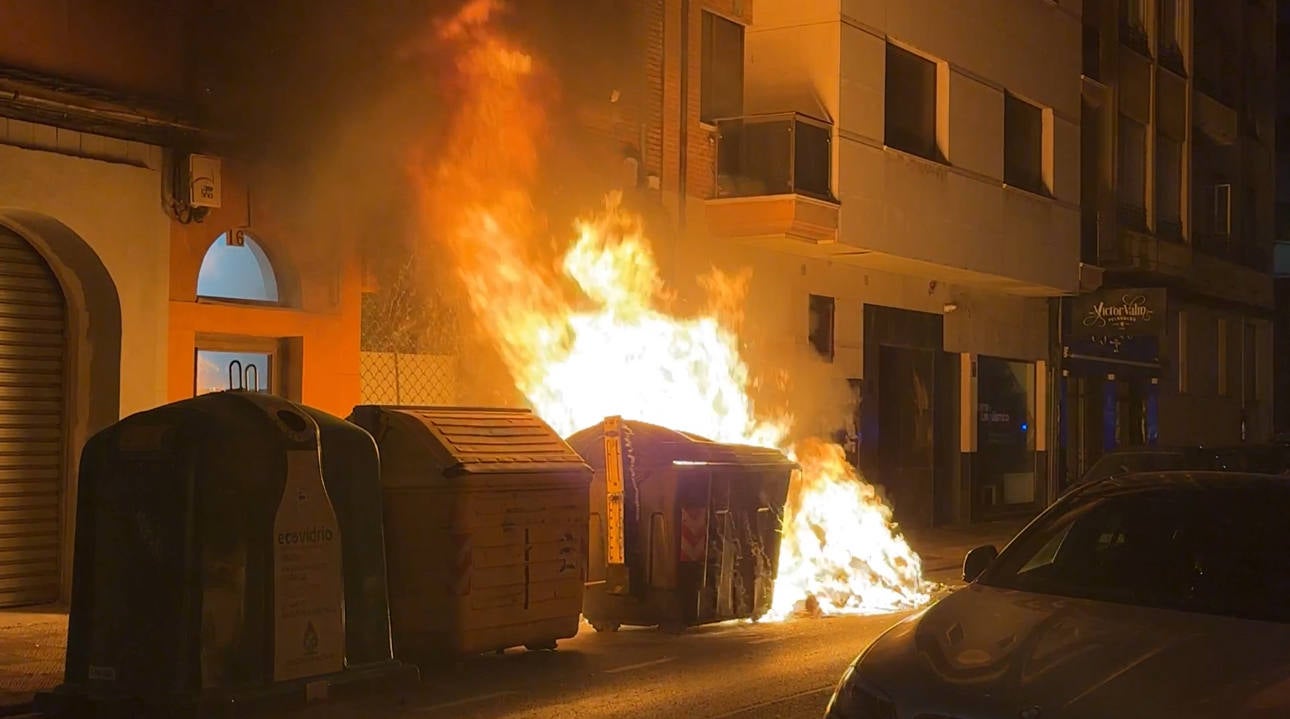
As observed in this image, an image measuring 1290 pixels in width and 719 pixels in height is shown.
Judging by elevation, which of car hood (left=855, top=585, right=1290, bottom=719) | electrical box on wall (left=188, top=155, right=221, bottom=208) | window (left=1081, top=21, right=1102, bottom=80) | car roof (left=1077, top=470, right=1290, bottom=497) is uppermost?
window (left=1081, top=21, right=1102, bottom=80)

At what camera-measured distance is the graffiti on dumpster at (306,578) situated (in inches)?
331

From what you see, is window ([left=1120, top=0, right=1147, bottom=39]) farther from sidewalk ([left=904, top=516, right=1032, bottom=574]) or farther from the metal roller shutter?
the metal roller shutter

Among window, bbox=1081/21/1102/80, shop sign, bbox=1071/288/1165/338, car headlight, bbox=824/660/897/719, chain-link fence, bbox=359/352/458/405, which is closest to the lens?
car headlight, bbox=824/660/897/719

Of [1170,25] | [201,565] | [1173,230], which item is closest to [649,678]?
[201,565]

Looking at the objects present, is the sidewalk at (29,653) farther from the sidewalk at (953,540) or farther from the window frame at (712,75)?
the window frame at (712,75)

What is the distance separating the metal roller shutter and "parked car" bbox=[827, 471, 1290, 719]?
9.06 m

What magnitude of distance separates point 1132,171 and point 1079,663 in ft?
89.1

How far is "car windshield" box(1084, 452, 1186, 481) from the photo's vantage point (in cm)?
1627

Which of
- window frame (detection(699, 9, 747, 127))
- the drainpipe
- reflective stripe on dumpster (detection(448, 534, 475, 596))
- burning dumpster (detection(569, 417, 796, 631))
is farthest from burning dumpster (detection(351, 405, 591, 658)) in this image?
window frame (detection(699, 9, 747, 127))

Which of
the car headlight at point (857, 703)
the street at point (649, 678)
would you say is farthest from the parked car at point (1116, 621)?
the street at point (649, 678)

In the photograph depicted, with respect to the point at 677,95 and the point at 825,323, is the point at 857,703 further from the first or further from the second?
the point at 825,323

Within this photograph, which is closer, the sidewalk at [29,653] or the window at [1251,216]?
the sidewalk at [29,653]

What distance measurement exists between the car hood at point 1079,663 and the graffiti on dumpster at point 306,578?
13.0ft

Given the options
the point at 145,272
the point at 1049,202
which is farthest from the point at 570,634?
the point at 1049,202
